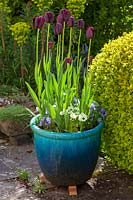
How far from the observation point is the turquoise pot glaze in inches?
168

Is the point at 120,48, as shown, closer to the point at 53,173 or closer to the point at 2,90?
the point at 53,173

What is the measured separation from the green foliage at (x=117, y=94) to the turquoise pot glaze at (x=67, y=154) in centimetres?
17

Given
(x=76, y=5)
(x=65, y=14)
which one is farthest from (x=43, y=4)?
(x=65, y=14)

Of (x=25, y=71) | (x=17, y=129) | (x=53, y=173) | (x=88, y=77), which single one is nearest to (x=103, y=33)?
(x=25, y=71)

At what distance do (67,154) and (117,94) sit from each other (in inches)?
25.1

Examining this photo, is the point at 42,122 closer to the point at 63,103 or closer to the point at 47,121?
the point at 47,121

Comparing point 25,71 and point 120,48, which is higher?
point 120,48

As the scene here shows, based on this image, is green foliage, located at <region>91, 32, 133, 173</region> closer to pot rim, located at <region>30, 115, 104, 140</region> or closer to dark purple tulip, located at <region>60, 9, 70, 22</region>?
pot rim, located at <region>30, 115, 104, 140</region>

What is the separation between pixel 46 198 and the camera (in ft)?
14.5

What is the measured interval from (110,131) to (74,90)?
46cm

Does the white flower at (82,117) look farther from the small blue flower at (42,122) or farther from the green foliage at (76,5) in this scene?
the green foliage at (76,5)

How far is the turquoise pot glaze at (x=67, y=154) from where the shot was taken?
14.0 ft

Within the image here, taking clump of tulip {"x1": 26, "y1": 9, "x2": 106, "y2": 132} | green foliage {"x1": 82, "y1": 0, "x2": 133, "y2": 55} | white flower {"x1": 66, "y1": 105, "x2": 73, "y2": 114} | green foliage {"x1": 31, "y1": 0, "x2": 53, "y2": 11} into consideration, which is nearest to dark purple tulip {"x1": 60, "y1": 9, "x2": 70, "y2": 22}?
clump of tulip {"x1": 26, "y1": 9, "x2": 106, "y2": 132}

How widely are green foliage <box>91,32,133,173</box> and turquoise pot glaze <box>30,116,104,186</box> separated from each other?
17 cm
